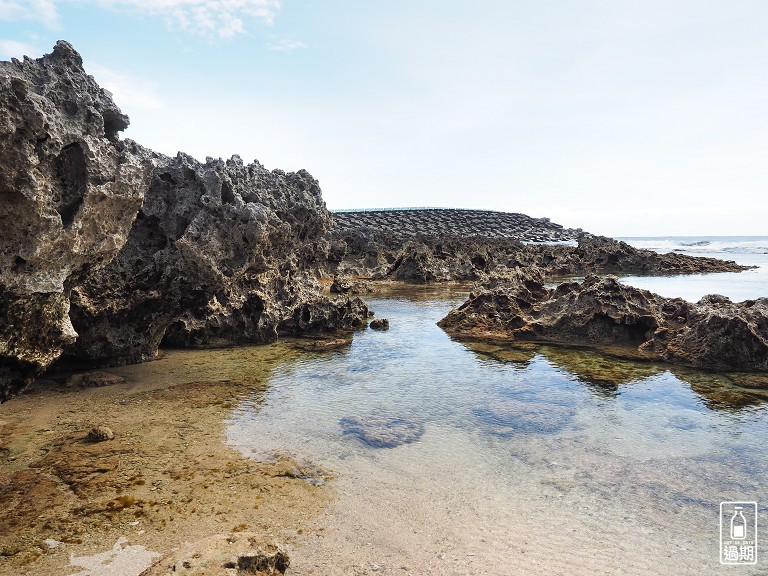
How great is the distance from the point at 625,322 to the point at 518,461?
8.71 metres

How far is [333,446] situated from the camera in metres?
6.91

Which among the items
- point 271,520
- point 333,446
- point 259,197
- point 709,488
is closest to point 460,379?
point 333,446

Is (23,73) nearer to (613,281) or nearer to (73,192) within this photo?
(73,192)

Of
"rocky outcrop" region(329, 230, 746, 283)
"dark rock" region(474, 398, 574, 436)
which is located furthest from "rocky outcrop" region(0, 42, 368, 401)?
"rocky outcrop" region(329, 230, 746, 283)

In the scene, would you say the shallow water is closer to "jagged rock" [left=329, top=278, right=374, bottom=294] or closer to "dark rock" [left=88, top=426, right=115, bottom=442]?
"dark rock" [left=88, top=426, right=115, bottom=442]

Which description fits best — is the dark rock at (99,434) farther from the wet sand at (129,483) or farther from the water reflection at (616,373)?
the water reflection at (616,373)

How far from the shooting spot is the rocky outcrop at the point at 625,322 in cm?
1100


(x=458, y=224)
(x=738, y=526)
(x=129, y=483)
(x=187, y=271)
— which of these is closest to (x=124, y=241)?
(x=187, y=271)

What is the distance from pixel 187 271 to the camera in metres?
10.7

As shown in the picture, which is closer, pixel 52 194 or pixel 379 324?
pixel 52 194

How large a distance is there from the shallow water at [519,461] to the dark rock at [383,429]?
113 mm

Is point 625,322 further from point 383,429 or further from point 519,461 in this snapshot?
point 383,429

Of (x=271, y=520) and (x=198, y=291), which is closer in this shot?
(x=271, y=520)

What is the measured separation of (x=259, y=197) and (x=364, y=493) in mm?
9234
